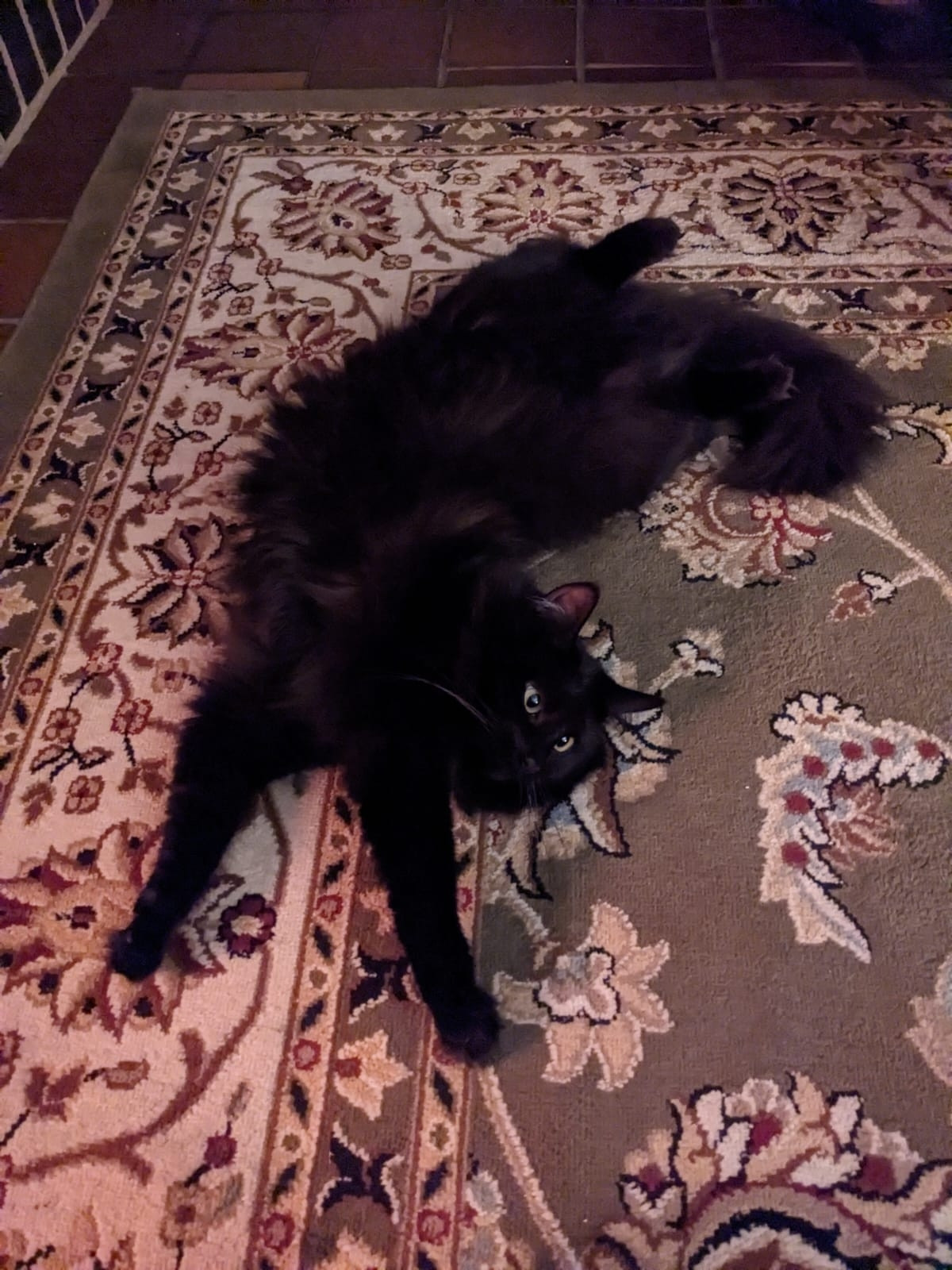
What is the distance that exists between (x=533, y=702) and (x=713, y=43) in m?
1.87

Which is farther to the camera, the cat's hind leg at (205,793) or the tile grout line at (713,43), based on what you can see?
the tile grout line at (713,43)

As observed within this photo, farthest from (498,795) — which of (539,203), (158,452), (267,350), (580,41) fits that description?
(580,41)

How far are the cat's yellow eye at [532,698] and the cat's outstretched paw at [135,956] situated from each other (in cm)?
48

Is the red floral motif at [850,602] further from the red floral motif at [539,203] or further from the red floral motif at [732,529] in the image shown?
the red floral motif at [539,203]

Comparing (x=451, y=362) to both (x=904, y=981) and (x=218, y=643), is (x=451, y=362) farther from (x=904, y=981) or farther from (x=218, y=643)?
(x=904, y=981)

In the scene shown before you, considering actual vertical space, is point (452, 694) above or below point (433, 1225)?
above

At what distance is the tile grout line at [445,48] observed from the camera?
2.11 m

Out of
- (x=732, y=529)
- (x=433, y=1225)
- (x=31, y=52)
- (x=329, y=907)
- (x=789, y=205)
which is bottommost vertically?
(x=433, y=1225)

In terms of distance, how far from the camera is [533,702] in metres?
0.97

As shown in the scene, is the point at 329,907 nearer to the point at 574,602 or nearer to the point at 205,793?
the point at 205,793

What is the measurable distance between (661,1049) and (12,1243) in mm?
654

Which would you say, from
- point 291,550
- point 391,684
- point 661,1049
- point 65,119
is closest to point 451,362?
point 291,550

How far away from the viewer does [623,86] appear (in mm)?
2020

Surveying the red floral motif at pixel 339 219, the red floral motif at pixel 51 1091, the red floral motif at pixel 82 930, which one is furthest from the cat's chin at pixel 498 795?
the red floral motif at pixel 339 219
